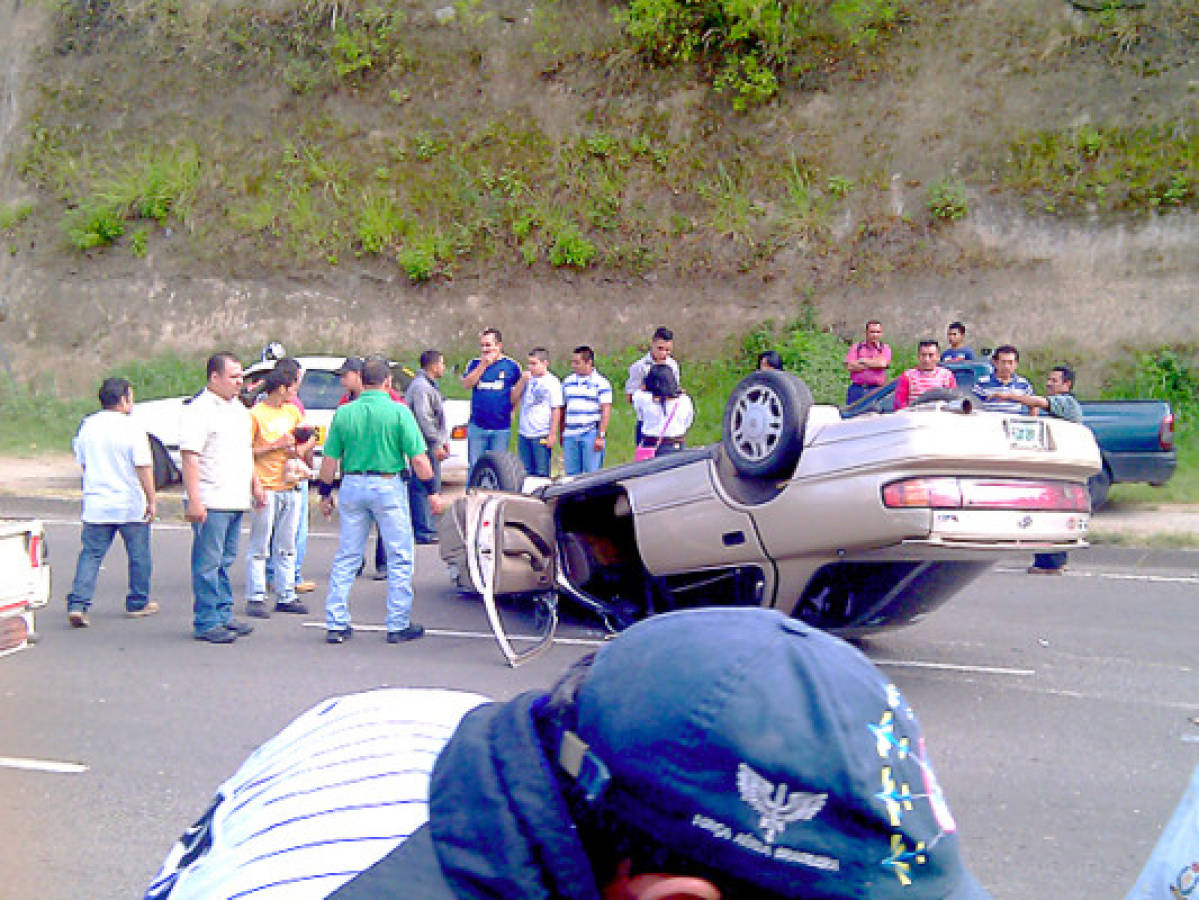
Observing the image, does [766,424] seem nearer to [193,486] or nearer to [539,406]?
[193,486]

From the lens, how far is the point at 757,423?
6594mm

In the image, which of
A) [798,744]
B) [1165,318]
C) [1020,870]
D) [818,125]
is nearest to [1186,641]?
[1020,870]

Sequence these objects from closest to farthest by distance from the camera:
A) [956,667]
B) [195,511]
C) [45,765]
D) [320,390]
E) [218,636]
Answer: [45,765] < [956,667] < [195,511] < [218,636] < [320,390]

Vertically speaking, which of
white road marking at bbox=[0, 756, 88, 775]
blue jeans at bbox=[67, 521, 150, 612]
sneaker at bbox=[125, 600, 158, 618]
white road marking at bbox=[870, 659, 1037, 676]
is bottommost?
sneaker at bbox=[125, 600, 158, 618]

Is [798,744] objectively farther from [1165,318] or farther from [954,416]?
[1165,318]

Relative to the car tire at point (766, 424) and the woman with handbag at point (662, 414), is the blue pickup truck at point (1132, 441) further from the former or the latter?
the car tire at point (766, 424)

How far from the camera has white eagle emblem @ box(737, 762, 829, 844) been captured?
A: 1.41 meters

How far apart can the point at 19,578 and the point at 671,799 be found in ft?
21.6

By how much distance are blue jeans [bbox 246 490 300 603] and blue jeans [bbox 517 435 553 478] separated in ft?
13.4

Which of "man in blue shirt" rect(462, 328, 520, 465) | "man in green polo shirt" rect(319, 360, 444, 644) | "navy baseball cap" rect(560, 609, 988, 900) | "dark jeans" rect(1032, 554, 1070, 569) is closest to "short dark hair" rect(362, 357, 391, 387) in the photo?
"man in green polo shirt" rect(319, 360, 444, 644)

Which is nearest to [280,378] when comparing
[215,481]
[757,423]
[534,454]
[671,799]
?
[215,481]

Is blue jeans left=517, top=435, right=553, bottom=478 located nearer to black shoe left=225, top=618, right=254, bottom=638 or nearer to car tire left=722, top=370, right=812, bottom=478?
black shoe left=225, top=618, right=254, bottom=638

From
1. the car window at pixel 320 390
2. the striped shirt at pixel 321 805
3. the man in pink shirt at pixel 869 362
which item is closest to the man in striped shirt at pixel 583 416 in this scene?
the man in pink shirt at pixel 869 362

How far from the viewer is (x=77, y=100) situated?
77.9ft
